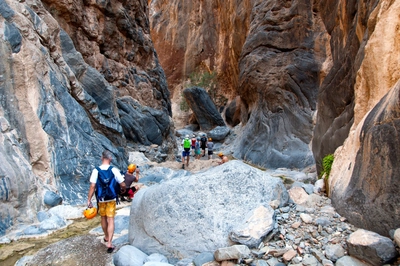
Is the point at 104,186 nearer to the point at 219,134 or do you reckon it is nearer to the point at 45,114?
the point at 45,114

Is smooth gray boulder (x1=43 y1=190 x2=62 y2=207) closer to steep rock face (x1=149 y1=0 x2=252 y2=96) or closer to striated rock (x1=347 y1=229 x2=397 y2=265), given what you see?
striated rock (x1=347 y1=229 x2=397 y2=265)

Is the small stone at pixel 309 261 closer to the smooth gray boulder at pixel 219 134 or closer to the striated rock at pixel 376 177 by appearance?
the striated rock at pixel 376 177

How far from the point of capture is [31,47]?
6730 millimetres

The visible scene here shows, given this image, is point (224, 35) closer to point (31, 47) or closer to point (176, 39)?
point (176, 39)

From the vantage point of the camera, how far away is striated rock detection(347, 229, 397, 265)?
7.55 feet

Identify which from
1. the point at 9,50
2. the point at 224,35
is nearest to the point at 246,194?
the point at 9,50

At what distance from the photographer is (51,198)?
5.57 m

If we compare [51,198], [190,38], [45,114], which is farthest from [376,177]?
[190,38]

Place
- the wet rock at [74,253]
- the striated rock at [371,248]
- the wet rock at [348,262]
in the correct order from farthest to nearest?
the wet rock at [74,253], the wet rock at [348,262], the striated rock at [371,248]

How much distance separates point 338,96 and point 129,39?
14.3 meters

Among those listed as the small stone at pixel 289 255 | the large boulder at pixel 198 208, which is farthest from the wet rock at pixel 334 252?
the large boulder at pixel 198 208

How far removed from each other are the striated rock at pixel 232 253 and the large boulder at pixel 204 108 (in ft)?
77.5

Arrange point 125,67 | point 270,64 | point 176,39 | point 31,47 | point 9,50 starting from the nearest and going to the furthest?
point 9,50
point 31,47
point 270,64
point 125,67
point 176,39

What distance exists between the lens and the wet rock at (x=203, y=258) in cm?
307
